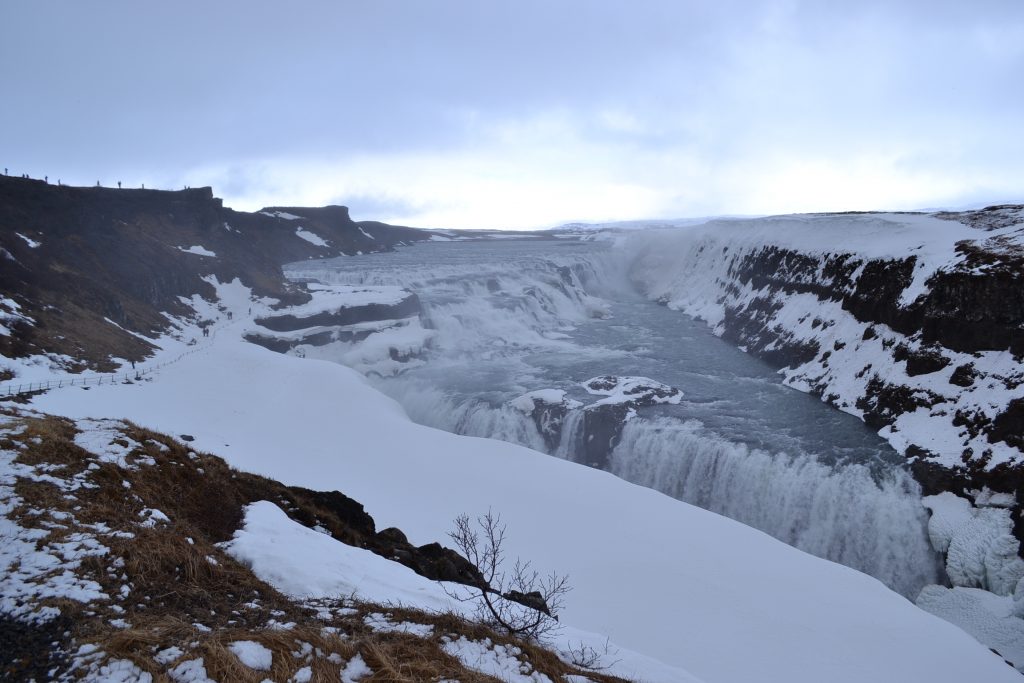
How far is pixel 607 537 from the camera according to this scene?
13633mm

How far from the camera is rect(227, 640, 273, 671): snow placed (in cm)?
463

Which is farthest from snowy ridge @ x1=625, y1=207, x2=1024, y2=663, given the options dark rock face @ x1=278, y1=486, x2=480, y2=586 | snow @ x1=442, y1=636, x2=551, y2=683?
snow @ x1=442, y1=636, x2=551, y2=683

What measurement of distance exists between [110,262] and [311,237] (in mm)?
49191

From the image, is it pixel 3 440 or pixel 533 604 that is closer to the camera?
pixel 3 440

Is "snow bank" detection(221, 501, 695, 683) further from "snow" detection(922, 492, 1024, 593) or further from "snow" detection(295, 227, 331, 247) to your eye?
"snow" detection(295, 227, 331, 247)

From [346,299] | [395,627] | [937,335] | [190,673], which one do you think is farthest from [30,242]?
[937,335]

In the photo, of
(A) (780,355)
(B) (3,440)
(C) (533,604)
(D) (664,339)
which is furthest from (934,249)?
(B) (3,440)

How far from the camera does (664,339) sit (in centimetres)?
4122

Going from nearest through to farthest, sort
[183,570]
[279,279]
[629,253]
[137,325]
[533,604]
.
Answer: [183,570]
[533,604]
[137,325]
[279,279]
[629,253]

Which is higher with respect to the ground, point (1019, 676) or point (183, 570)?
point (183, 570)

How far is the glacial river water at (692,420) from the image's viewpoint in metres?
17.4

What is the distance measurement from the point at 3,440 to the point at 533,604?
28.2ft

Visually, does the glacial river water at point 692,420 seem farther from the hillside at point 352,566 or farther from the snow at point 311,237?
the snow at point 311,237

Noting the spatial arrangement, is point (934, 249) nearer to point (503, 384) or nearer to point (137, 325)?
point (503, 384)
